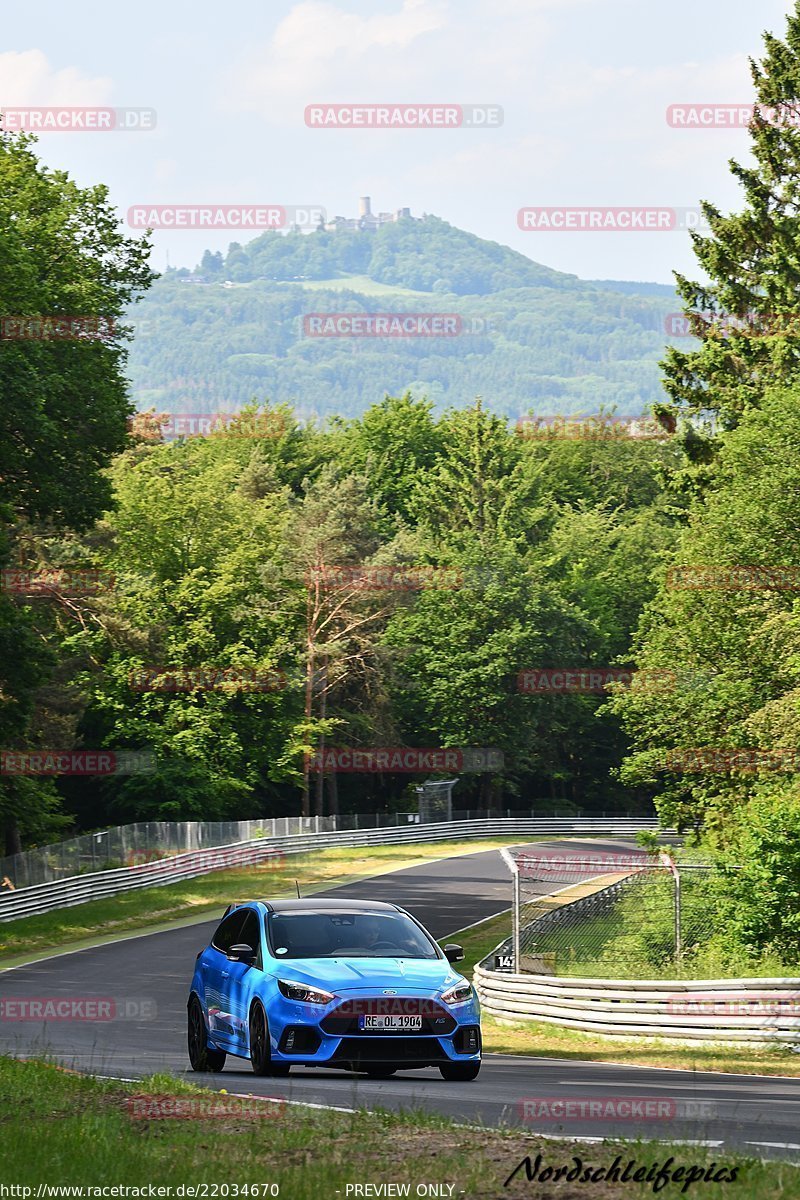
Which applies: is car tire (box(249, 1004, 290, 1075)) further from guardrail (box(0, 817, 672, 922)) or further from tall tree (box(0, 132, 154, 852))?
guardrail (box(0, 817, 672, 922))

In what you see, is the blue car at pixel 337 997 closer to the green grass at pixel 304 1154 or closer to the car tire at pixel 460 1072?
the car tire at pixel 460 1072

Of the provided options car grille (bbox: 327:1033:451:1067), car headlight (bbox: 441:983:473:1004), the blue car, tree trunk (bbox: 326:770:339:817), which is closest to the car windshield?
the blue car

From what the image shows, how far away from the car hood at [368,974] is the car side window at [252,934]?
512 mm

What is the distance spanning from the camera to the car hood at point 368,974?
13.5m

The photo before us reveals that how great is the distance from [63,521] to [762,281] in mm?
22516

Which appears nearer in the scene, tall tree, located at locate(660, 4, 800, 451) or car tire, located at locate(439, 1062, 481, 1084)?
car tire, located at locate(439, 1062, 481, 1084)

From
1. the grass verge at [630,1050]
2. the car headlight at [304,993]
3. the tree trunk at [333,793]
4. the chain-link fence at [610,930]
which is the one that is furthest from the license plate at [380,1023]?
the tree trunk at [333,793]

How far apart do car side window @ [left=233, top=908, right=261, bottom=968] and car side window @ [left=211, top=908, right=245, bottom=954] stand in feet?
0.35

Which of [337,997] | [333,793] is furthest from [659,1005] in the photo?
[333,793]

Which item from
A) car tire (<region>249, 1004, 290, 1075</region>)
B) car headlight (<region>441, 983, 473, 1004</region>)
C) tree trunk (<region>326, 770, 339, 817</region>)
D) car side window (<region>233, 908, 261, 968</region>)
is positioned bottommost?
tree trunk (<region>326, 770, 339, 817</region>)

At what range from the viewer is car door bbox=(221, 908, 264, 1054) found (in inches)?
559

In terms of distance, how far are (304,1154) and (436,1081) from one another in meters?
5.71

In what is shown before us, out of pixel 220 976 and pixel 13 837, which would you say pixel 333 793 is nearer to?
pixel 13 837

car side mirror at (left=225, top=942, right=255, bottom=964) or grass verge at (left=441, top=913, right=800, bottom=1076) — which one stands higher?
car side mirror at (left=225, top=942, right=255, bottom=964)
